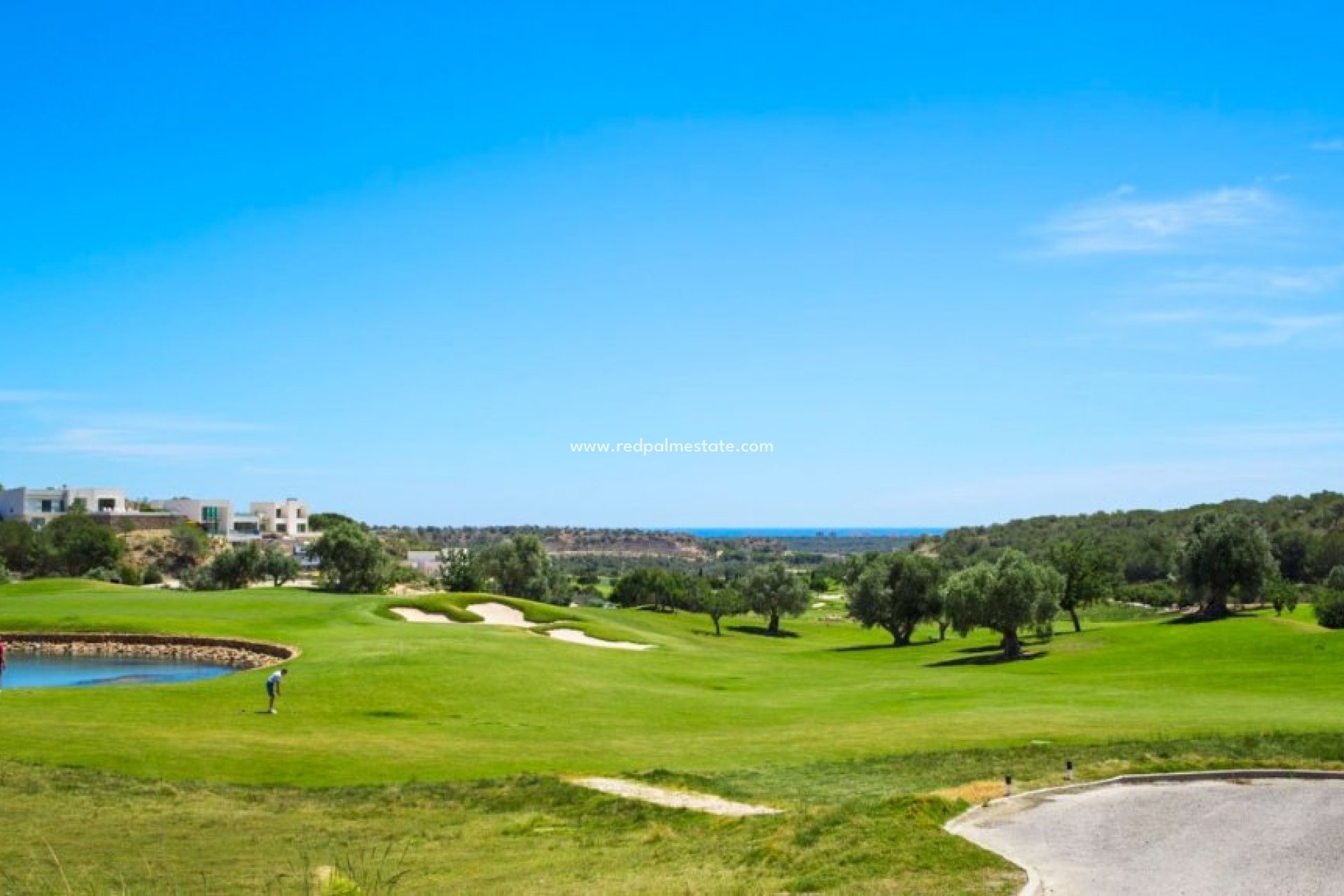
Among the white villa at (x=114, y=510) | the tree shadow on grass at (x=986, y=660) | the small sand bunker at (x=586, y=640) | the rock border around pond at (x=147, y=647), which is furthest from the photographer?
the white villa at (x=114, y=510)

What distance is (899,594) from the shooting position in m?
80.4

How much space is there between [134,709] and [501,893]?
23603 mm

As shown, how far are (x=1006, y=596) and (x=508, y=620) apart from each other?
104 ft

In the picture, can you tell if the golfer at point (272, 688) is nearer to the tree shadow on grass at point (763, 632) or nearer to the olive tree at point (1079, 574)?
the olive tree at point (1079, 574)

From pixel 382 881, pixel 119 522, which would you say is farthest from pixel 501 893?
pixel 119 522

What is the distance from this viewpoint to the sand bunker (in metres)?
65.1

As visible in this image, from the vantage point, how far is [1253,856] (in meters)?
15.8

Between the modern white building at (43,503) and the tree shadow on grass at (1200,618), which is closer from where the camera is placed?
the tree shadow on grass at (1200,618)

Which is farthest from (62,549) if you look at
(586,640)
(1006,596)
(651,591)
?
(1006,596)

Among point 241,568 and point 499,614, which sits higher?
point 241,568

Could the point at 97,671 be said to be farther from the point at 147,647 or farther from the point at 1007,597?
the point at 1007,597

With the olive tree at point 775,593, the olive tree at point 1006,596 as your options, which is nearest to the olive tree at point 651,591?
the olive tree at point 775,593

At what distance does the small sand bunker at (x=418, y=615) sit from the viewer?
70675mm

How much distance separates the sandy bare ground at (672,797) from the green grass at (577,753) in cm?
62
